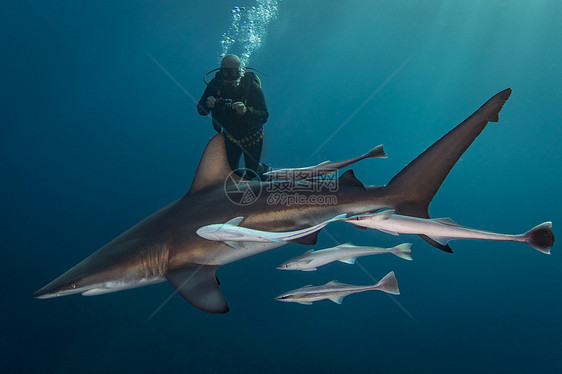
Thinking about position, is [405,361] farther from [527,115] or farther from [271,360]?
[527,115]

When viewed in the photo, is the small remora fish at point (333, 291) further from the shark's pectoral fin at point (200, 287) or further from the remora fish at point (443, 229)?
the remora fish at point (443, 229)

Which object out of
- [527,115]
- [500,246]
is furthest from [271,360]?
[527,115]

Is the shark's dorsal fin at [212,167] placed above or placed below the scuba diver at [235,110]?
below

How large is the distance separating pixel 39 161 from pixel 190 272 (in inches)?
1442

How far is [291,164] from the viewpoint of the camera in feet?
137

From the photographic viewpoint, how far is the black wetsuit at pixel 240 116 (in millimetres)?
5140

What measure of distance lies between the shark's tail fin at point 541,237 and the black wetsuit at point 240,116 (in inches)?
173

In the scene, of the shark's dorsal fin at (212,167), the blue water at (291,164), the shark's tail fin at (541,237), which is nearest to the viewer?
the shark's tail fin at (541,237)

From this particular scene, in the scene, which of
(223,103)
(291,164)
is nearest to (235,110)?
(223,103)

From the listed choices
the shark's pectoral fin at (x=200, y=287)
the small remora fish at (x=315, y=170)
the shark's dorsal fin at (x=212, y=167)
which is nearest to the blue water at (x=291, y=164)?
the shark's dorsal fin at (x=212, y=167)

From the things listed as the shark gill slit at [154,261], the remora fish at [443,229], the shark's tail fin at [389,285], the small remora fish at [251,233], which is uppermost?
the shark gill slit at [154,261]

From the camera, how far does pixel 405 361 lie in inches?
351

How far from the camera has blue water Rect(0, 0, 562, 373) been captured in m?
9.07

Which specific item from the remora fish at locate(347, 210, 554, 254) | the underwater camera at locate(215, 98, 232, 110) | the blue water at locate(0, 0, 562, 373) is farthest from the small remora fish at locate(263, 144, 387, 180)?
the blue water at locate(0, 0, 562, 373)
